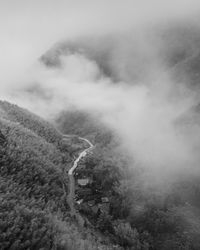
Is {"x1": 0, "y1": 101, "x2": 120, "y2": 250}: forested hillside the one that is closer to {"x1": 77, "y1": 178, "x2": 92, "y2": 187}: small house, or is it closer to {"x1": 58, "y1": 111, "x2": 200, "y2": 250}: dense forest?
{"x1": 58, "y1": 111, "x2": 200, "y2": 250}: dense forest

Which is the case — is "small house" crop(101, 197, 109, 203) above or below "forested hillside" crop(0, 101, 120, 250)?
above

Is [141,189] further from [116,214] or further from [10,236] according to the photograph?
[10,236]

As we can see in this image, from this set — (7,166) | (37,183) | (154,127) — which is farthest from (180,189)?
(154,127)

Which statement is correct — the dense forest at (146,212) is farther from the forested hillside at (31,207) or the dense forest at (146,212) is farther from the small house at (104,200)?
the forested hillside at (31,207)

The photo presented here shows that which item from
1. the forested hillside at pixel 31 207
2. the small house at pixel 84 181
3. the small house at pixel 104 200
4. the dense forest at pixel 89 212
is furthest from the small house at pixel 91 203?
the forested hillside at pixel 31 207

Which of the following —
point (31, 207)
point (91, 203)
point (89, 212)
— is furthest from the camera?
point (91, 203)

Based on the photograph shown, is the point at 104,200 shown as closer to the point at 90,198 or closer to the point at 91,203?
the point at 90,198

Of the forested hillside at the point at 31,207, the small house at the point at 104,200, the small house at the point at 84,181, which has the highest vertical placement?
the small house at the point at 84,181

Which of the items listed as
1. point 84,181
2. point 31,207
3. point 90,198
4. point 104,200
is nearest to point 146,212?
point 104,200

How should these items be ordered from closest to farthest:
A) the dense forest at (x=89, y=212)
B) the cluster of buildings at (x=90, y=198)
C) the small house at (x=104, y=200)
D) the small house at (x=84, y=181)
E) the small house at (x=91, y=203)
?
the dense forest at (x=89, y=212) → the cluster of buildings at (x=90, y=198) → the small house at (x=91, y=203) → the small house at (x=104, y=200) → the small house at (x=84, y=181)

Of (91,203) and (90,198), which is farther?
(90,198)

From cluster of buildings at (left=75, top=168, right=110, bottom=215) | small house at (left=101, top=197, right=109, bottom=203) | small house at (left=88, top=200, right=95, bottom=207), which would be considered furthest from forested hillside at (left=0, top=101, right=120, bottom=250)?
small house at (left=101, top=197, right=109, bottom=203)
